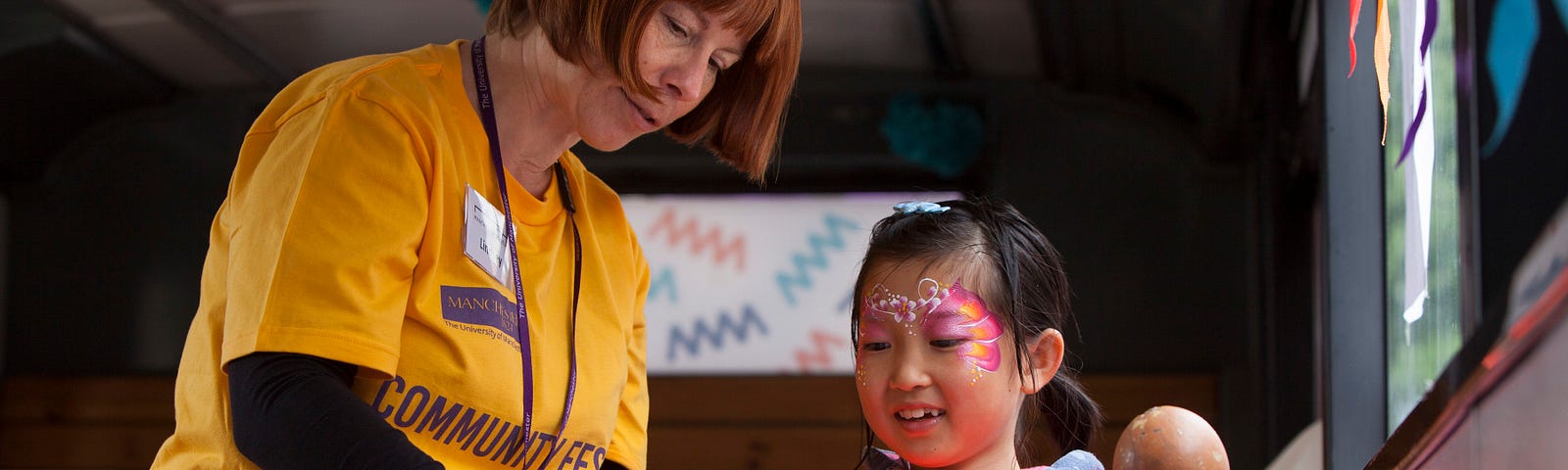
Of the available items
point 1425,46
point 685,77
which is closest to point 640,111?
point 685,77

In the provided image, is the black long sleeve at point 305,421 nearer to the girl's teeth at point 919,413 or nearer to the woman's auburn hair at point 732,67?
the woman's auburn hair at point 732,67

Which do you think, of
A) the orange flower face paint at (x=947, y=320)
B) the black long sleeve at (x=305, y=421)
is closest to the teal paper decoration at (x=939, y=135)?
the orange flower face paint at (x=947, y=320)

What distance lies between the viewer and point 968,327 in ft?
4.49

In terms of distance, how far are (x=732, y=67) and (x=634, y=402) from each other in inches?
15.6

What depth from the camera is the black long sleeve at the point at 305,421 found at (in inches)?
40.9

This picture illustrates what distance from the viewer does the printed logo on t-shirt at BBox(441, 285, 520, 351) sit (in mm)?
1229

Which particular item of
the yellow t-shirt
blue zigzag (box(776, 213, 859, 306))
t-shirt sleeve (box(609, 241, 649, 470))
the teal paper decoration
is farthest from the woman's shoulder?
blue zigzag (box(776, 213, 859, 306))

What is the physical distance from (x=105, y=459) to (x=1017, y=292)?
4420mm

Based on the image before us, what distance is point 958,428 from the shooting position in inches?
53.0

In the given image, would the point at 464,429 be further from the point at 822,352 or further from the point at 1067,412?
the point at 822,352

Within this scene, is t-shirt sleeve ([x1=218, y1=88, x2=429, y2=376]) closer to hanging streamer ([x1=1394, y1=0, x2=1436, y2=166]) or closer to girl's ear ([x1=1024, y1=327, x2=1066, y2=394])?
girl's ear ([x1=1024, y1=327, x2=1066, y2=394])

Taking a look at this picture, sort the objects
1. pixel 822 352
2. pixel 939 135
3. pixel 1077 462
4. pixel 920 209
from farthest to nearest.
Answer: pixel 822 352 → pixel 939 135 → pixel 920 209 → pixel 1077 462

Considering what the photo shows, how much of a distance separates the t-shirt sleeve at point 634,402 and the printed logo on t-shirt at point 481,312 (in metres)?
0.24

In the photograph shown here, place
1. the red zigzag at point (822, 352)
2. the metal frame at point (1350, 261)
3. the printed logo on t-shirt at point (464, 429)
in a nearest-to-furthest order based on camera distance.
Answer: the printed logo on t-shirt at point (464, 429) → the metal frame at point (1350, 261) → the red zigzag at point (822, 352)
